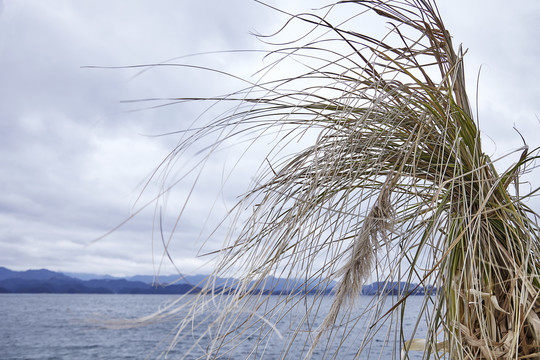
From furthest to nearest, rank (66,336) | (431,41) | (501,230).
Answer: (66,336) → (431,41) → (501,230)

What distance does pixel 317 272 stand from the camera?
1017mm

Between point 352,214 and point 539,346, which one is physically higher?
point 352,214

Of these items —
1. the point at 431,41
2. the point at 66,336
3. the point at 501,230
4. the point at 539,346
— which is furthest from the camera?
the point at 66,336

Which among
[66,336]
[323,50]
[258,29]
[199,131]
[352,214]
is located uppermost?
[258,29]

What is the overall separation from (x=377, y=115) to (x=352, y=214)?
0.22 m

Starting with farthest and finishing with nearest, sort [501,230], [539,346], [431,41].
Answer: [431,41] < [501,230] < [539,346]

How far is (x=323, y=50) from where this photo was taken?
101 cm

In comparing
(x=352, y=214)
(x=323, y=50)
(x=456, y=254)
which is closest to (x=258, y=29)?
(x=323, y=50)

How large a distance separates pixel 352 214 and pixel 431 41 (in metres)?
0.45

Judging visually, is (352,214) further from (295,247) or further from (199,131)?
(199,131)

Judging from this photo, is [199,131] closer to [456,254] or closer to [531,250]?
[456,254]

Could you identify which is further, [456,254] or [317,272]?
[317,272]

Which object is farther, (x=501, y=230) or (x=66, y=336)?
(x=66, y=336)

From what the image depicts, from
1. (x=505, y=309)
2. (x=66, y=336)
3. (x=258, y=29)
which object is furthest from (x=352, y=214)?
(x=66, y=336)
